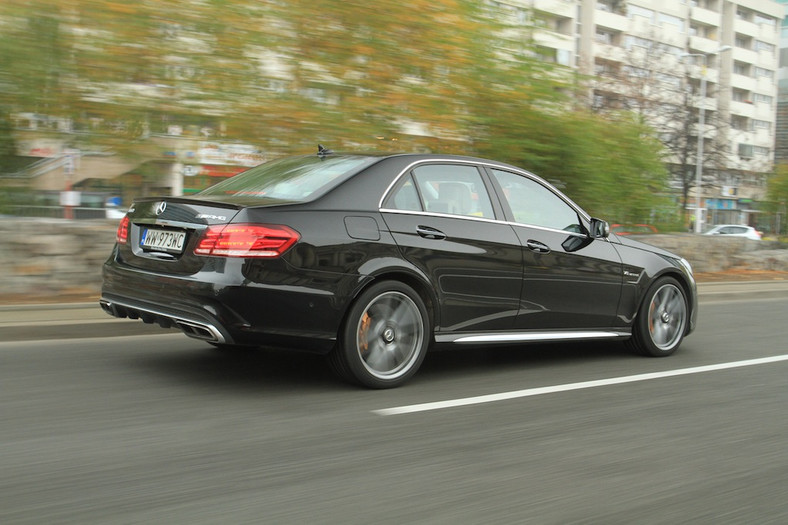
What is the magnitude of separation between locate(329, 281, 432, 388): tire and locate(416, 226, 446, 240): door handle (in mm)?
387

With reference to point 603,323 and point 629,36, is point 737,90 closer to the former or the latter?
point 629,36

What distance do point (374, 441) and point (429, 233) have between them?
1772mm

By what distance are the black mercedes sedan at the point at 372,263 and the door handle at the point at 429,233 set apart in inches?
0.6

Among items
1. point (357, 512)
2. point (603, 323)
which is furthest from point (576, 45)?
point (357, 512)

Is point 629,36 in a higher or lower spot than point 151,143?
higher

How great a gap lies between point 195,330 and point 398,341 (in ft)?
4.33

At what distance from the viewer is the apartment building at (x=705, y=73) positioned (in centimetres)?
3997

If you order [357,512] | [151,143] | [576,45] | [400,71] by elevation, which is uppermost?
[576,45]

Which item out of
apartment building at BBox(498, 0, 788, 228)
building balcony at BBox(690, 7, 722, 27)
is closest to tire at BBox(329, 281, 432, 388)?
apartment building at BBox(498, 0, 788, 228)

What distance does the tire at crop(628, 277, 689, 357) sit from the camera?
7285mm

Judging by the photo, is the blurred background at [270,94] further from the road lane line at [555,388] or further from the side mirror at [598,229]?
the road lane line at [555,388]

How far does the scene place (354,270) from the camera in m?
5.24

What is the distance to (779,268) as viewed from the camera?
20531 millimetres

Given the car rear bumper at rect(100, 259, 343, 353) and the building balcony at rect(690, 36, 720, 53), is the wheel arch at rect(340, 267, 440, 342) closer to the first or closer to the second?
the car rear bumper at rect(100, 259, 343, 353)
